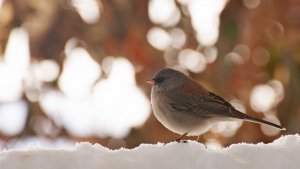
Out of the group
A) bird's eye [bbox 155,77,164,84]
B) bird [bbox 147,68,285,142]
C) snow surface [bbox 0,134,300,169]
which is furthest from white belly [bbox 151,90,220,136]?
snow surface [bbox 0,134,300,169]

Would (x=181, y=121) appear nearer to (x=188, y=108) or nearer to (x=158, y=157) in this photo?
(x=188, y=108)

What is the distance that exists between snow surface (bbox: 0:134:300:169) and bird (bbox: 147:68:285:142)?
1694 millimetres

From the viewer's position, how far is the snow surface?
72.5 inches

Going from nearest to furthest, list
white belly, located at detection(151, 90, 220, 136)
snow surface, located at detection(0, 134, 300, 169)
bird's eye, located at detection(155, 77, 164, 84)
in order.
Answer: snow surface, located at detection(0, 134, 300, 169)
white belly, located at detection(151, 90, 220, 136)
bird's eye, located at detection(155, 77, 164, 84)

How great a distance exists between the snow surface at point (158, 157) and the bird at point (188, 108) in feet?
5.56

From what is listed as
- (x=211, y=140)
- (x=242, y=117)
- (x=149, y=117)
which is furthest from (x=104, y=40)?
(x=242, y=117)

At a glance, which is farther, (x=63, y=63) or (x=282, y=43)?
(x=63, y=63)

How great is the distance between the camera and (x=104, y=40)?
520 centimetres

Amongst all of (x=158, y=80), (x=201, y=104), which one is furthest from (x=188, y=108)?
(x=158, y=80)

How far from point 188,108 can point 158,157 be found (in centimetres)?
203

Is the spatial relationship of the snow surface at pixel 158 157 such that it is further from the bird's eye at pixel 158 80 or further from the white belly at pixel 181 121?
the bird's eye at pixel 158 80

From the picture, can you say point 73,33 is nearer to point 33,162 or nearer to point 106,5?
point 106,5

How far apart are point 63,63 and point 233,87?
124 cm

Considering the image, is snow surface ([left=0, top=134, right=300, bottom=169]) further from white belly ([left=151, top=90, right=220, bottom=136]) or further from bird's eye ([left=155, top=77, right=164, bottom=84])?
bird's eye ([left=155, top=77, right=164, bottom=84])
